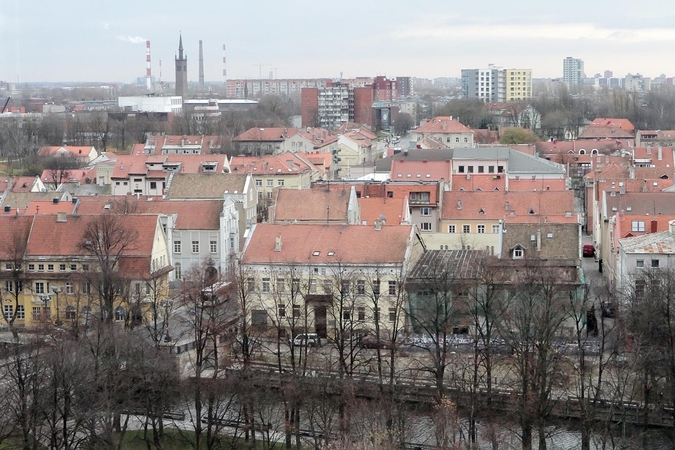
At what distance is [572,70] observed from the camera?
169 m

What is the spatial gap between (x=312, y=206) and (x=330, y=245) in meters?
4.58

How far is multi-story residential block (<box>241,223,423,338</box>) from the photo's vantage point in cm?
1989

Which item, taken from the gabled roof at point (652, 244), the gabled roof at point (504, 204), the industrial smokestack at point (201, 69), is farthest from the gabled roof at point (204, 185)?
the industrial smokestack at point (201, 69)

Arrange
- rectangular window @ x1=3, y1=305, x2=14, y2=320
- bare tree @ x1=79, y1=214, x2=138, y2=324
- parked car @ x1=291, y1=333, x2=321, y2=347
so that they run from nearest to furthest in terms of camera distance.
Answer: parked car @ x1=291, y1=333, x2=321, y2=347 → bare tree @ x1=79, y1=214, x2=138, y2=324 → rectangular window @ x1=3, y1=305, x2=14, y2=320

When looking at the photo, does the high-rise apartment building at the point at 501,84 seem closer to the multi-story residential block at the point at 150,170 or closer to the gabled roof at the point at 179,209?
the multi-story residential block at the point at 150,170


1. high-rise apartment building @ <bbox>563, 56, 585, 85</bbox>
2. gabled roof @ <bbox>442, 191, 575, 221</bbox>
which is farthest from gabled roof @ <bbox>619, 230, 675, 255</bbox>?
high-rise apartment building @ <bbox>563, 56, 585, 85</bbox>

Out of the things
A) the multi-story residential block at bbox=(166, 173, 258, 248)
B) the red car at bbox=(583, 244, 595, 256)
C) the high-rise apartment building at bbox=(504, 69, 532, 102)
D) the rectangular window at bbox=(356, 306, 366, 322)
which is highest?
the high-rise apartment building at bbox=(504, 69, 532, 102)

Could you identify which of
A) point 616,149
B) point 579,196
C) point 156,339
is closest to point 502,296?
point 156,339

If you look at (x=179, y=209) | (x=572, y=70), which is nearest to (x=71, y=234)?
(x=179, y=209)

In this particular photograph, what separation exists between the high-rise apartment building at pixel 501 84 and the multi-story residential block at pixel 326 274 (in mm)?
78885

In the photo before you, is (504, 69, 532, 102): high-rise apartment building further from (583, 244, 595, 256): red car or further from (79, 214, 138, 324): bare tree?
(79, 214, 138, 324): bare tree

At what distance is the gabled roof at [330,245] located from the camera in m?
20.9

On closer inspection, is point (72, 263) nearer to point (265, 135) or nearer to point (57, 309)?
point (57, 309)

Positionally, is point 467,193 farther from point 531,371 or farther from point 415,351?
point 531,371
